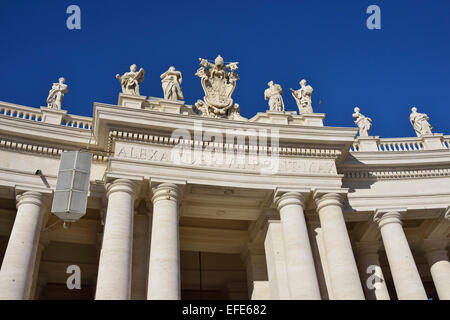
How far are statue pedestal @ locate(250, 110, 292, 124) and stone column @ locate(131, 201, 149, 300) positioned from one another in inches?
350

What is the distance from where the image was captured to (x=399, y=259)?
25188mm

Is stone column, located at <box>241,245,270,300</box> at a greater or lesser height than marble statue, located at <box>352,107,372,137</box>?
lesser

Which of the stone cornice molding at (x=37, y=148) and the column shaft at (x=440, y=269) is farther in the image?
the column shaft at (x=440, y=269)

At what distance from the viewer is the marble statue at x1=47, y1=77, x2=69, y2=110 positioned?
26.9m

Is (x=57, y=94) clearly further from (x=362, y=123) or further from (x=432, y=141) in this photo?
Answer: (x=432, y=141)

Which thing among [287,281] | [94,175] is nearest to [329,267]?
[287,281]

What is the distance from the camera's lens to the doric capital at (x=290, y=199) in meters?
24.2

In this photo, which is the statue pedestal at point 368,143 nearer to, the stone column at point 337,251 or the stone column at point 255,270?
the stone column at point 337,251

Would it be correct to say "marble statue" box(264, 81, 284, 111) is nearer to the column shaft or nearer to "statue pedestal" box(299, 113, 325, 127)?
"statue pedestal" box(299, 113, 325, 127)

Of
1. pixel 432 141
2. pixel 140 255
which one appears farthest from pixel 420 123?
pixel 140 255

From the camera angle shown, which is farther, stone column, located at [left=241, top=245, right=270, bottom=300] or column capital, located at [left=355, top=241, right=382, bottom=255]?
column capital, located at [left=355, top=241, right=382, bottom=255]

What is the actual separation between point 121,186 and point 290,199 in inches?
349

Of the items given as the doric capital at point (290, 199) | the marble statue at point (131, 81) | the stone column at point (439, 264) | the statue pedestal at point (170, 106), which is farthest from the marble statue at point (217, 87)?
the stone column at point (439, 264)

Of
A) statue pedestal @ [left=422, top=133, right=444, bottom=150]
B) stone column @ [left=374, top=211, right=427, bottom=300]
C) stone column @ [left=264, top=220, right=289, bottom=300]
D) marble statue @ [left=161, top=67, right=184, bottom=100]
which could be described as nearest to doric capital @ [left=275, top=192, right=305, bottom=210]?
stone column @ [left=264, top=220, right=289, bottom=300]
